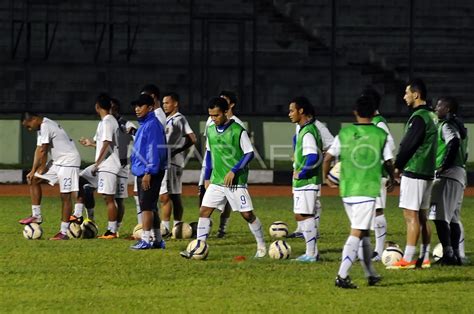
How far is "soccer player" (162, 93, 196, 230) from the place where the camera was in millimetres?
19672

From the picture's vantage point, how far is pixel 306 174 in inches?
640

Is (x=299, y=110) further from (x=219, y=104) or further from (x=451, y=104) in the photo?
(x=451, y=104)

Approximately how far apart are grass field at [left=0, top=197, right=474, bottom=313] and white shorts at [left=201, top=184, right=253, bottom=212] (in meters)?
0.68

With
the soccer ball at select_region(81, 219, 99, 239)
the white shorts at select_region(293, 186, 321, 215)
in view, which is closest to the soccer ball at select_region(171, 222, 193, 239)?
the soccer ball at select_region(81, 219, 99, 239)

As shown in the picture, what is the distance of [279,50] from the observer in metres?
39.3

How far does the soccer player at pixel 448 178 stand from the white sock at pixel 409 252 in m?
0.81

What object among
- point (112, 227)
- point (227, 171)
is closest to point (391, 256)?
point (227, 171)

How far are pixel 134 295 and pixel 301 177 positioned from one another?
3634 mm

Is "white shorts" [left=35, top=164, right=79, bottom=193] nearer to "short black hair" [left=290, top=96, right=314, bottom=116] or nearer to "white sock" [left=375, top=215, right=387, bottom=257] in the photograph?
"short black hair" [left=290, top=96, right=314, bottom=116]

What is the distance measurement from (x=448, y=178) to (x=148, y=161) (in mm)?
3953

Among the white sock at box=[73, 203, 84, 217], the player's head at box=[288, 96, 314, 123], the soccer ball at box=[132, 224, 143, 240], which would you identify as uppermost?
the player's head at box=[288, 96, 314, 123]

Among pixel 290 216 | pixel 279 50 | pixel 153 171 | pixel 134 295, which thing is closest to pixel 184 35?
pixel 279 50

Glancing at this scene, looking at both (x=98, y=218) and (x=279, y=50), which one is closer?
(x=98, y=218)

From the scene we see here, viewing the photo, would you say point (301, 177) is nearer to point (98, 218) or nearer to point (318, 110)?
point (98, 218)
